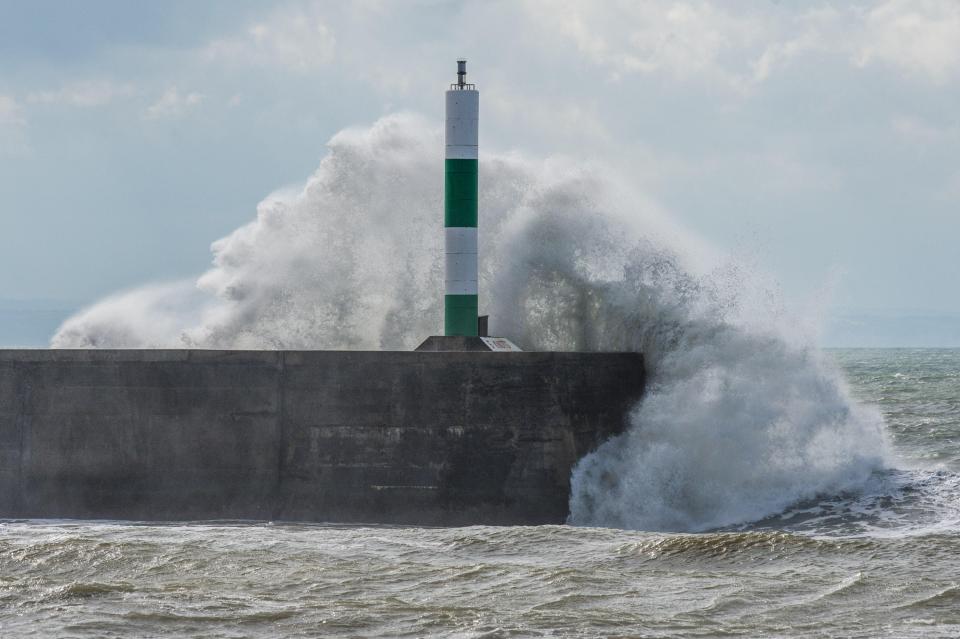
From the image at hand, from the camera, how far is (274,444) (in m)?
11.2

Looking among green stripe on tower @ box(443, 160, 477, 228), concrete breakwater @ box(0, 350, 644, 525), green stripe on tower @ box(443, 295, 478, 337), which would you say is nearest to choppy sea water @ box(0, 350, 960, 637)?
concrete breakwater @ box(0, 350, 644, 525)

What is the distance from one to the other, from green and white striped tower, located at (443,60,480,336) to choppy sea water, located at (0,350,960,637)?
2.77 meters

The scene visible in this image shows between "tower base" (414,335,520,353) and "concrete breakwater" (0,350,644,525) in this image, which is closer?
"concrete breakwater" (0,350,644,525)

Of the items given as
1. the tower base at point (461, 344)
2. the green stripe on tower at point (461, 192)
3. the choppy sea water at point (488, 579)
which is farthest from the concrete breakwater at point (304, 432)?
the green stripe on tower at point (461, 192)

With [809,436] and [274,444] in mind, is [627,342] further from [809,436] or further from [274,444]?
[274,444]

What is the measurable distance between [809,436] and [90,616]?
6776 millimetres

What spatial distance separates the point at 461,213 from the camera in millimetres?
12633

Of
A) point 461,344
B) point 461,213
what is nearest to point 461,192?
point 461,213

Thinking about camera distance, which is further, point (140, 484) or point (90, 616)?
point (140, 484)

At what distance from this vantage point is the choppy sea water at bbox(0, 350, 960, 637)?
716cm

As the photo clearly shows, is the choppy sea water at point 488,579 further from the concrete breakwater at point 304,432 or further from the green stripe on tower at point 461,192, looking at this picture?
the green stripe on tower at point 461,192

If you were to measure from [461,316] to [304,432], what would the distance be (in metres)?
2.22

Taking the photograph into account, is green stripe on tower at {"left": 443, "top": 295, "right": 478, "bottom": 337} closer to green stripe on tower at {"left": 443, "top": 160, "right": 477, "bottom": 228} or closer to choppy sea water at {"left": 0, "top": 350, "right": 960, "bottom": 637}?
green stripe on tower at {"left": 443, "top": 160, "right": 477, "bottom": 228}

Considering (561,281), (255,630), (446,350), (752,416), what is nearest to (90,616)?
(255,630)
